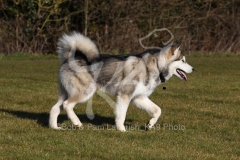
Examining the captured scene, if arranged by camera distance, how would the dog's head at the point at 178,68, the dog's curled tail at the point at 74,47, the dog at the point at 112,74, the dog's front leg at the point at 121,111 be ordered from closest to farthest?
the dog's front leg at the point at 121,111 < the dog at the point at 112,74 < the dog's curled tail at the point at 74,47 < the dog's head at the point at 178,68

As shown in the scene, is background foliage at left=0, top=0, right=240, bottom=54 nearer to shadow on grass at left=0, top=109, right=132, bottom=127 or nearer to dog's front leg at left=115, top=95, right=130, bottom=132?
shadow on grass at left=0, top=109, right=132, bottom=127

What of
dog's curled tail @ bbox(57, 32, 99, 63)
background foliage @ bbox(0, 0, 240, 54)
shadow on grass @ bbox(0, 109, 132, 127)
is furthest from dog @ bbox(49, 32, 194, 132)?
background foliage @ bbox(0, 0, 240, 54)

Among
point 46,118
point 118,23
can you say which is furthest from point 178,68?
point 118,23

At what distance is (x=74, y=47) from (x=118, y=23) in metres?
15.4

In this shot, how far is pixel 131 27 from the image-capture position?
23.8 m

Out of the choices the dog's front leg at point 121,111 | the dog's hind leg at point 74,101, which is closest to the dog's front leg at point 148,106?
the dog's front leg at point 121,111

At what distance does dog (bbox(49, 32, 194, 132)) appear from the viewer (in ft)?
27.7

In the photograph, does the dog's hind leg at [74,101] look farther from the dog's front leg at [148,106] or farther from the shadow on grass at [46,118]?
the dog's front leg at [148,106]

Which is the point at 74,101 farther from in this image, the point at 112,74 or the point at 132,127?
the point at 132,127

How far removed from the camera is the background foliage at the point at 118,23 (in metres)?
23.3

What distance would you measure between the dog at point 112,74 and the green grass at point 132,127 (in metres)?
0.31

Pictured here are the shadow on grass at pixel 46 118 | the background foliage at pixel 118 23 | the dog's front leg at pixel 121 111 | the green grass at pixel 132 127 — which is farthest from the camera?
the background foliage at pixel 118 23

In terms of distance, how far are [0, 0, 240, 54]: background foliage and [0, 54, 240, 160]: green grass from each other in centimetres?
831

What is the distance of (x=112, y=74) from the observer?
8648 mm
